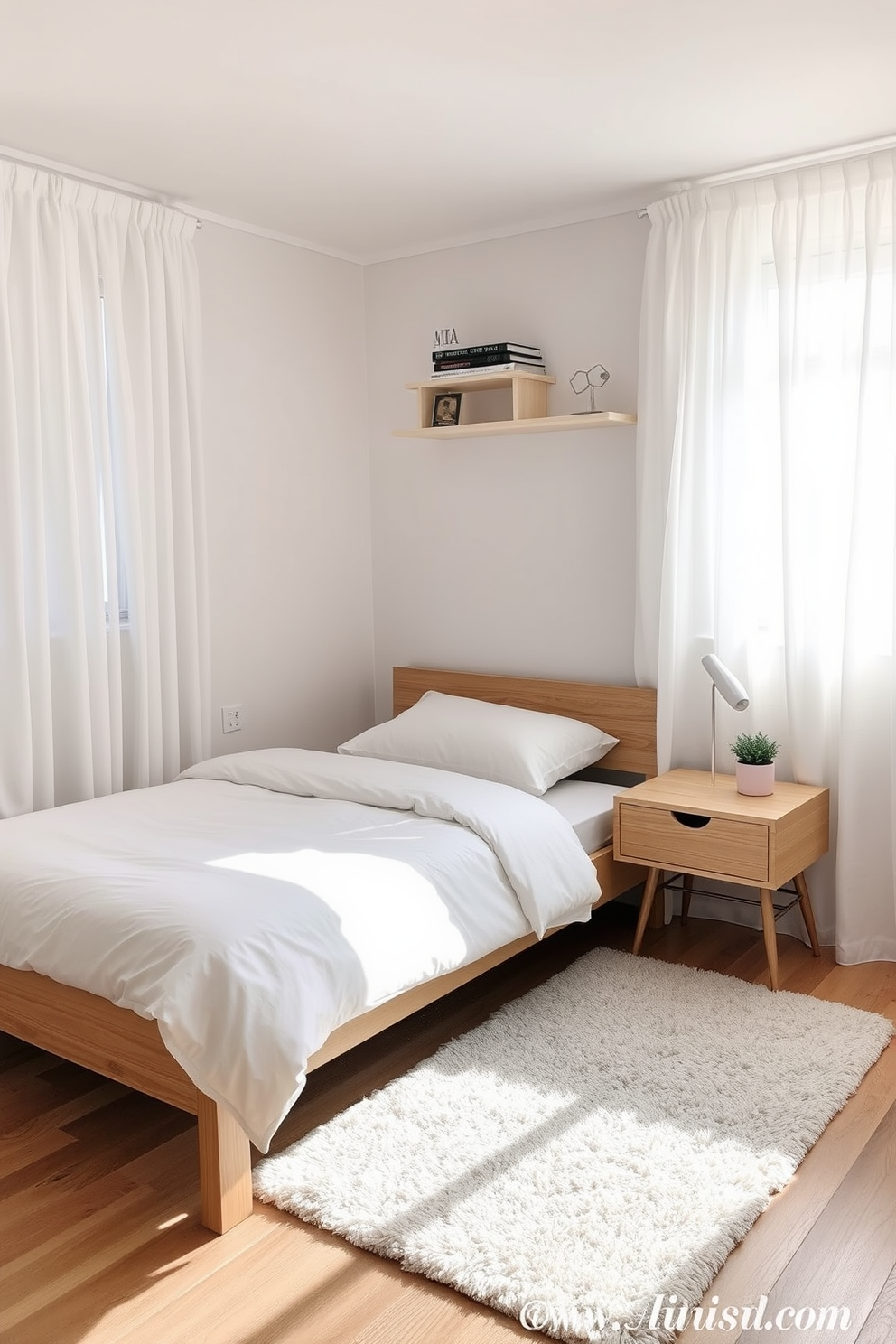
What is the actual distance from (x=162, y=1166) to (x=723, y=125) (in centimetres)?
298

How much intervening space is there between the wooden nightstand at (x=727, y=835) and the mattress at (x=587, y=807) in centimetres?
5

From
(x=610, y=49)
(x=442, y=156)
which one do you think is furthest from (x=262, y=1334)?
(x=442, y=156)

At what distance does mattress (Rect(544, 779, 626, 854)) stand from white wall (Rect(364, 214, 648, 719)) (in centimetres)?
47

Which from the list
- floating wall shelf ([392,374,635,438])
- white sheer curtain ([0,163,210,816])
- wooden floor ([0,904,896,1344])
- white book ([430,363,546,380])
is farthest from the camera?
white book ([430,363,546,380])

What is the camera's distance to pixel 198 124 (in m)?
3.00

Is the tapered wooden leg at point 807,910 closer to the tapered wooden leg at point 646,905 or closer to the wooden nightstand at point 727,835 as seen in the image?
the wooden nightstand at point 727,835

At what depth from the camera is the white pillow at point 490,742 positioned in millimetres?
3523

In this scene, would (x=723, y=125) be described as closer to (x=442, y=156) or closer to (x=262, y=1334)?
(x=442, y=156)

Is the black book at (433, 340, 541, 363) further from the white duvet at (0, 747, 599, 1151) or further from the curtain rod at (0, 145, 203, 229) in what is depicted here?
the white duvet at (0, 747, 599, 1151)

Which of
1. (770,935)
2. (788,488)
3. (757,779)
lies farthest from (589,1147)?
(788,488)

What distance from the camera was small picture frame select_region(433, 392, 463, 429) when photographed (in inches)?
161

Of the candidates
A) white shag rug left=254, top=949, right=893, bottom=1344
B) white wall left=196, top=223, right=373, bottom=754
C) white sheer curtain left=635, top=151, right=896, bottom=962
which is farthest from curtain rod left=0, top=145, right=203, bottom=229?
white shag rug left=254, top=949, right=893, bottom=1344

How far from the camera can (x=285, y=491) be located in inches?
→ 166

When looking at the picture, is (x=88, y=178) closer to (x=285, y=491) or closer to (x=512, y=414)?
(x=285, y=491)
